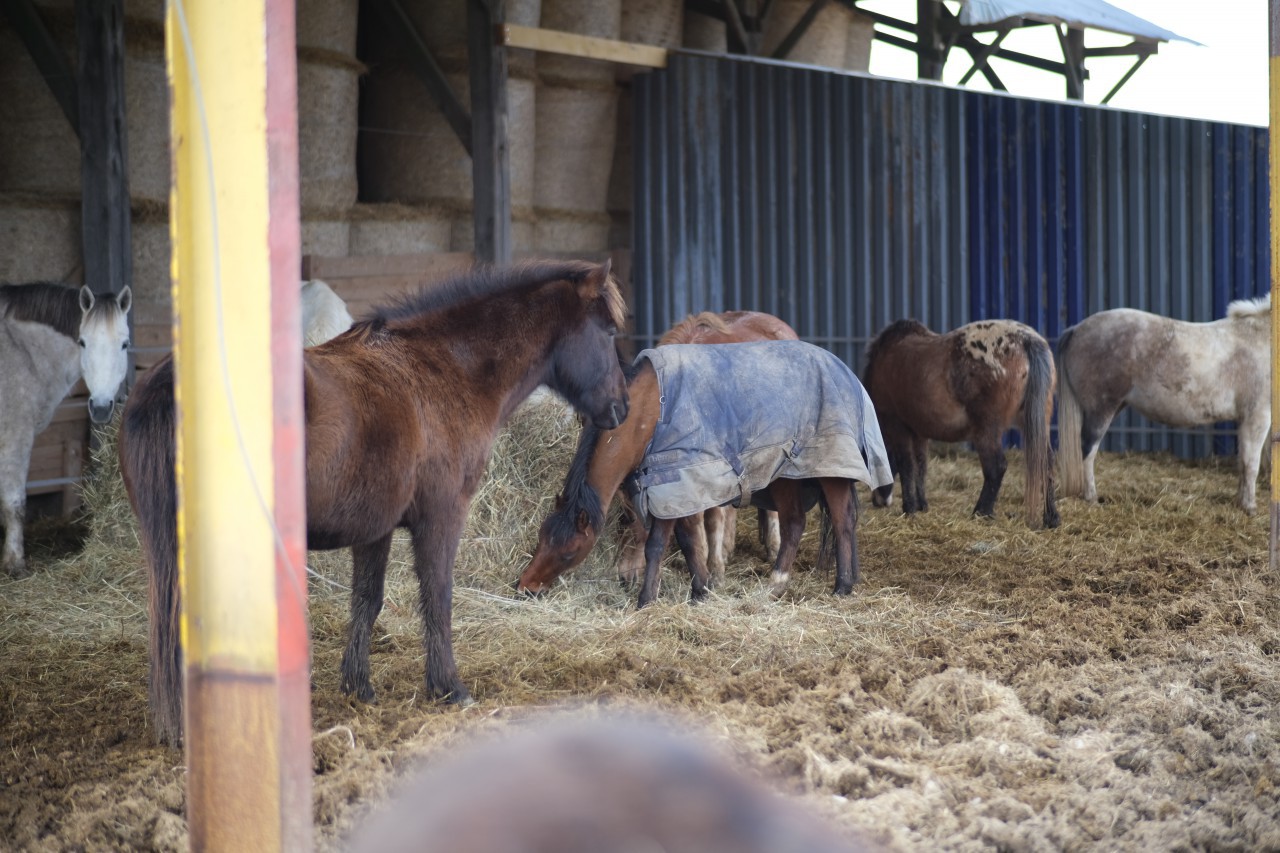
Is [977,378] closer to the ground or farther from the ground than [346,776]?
farther from the ground

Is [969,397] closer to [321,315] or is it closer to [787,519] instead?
[787,519]

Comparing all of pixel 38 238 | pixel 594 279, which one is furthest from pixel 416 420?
pixel 38 238

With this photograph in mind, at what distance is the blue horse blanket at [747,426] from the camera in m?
5.27

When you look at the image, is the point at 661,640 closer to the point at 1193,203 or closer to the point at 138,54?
the point at 138,54

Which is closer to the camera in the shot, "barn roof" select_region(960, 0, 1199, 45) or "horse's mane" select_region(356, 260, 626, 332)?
"horse's mane" select_region(356, 260, 626, 332)

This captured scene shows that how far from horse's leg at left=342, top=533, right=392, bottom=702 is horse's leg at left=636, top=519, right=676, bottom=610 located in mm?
1633

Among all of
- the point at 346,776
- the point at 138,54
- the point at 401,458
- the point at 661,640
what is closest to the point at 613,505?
the point at 661,640

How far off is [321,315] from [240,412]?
541 cm

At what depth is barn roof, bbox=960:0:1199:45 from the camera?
27.3 feet

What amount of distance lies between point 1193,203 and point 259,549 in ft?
34.3

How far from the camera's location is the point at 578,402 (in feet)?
15.0

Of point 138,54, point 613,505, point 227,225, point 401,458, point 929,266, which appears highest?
point 138,54

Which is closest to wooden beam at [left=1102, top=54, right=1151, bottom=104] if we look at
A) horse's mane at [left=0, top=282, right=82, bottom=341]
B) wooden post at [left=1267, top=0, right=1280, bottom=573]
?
wooden post at [left=1267, top=0, right=1280, bottom=573]

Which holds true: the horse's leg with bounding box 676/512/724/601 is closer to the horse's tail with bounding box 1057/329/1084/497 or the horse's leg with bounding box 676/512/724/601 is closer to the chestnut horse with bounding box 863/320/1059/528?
the chestnut horse with bounding box 863/320/1059/528
